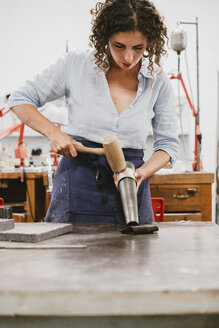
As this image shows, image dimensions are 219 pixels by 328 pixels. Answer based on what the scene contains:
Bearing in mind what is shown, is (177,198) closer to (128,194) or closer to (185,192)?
(185,192)

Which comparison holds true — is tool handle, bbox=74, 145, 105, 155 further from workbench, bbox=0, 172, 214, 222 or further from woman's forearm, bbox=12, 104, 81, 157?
workbench, bbox=0, 172, 214, 222

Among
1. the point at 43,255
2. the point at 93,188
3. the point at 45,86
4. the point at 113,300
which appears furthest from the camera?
the point at 45,86

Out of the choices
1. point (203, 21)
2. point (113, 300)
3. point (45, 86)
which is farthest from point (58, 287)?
point (203, 21)

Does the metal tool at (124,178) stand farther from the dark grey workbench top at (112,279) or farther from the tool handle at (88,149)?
the dark grey workbench top at (112,279)

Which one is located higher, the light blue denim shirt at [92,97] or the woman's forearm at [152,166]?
the light blue denim shirt at [92,97]

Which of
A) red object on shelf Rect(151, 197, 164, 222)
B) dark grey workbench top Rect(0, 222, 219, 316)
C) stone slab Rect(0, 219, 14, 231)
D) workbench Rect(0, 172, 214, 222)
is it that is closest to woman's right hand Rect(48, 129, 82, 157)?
stone slab Rect(0, 219, 14, 231)

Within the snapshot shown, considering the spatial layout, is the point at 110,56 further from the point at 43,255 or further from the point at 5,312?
the point at 5,312

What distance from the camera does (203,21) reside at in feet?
14.8

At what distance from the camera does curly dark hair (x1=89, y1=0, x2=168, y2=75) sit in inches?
52.0

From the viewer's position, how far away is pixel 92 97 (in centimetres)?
143

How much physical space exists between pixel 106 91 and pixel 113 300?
1002 millimetres

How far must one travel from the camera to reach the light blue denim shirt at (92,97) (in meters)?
1.41

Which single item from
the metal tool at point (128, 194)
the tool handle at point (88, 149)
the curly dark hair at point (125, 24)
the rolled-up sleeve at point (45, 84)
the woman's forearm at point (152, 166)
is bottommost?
the metal tool at point (128, 194)

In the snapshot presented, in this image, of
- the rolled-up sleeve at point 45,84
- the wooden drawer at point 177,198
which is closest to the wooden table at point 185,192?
the wooden drawer at point 177,198
